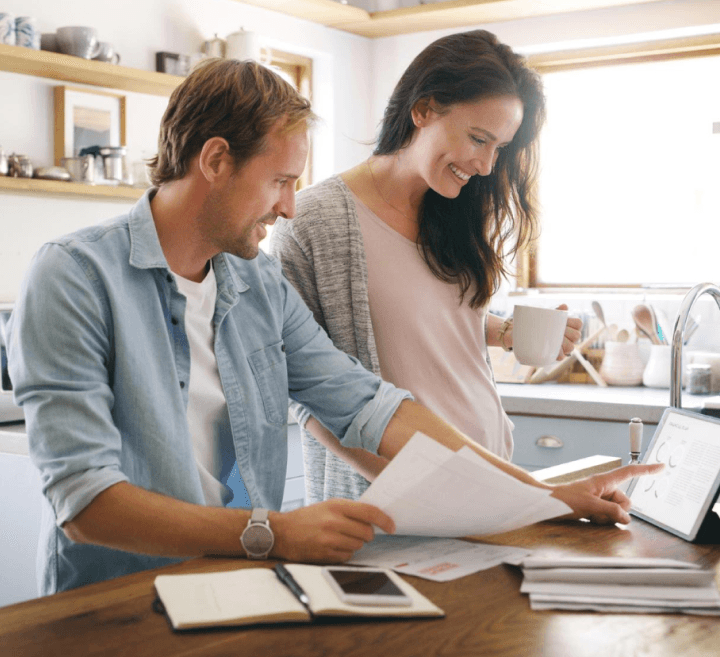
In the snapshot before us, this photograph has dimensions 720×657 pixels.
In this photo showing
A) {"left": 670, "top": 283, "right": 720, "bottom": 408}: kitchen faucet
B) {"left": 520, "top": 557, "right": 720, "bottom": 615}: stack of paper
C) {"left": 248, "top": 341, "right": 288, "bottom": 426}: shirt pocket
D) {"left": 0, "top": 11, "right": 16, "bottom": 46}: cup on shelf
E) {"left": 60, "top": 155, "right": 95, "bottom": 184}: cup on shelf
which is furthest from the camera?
{"left": 60, "top": 155, "right": 95, "bottom": 184}: cup on shelf

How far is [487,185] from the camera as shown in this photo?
1904mm

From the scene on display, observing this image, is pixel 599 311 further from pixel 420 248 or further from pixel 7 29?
pixel 7 29

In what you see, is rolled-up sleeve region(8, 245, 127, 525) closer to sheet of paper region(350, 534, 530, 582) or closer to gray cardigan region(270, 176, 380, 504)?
sheet of paper region(350, 534, 530, 582)

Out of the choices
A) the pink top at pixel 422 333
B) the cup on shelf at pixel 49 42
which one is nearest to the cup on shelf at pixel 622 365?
the pink top at pixel 422 333

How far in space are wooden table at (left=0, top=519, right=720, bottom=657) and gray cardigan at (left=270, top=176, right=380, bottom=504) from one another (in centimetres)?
65

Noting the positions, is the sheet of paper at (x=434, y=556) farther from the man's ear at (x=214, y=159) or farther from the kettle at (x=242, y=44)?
the kettle at (x=242, y=44)

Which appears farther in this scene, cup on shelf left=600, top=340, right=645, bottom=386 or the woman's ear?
cup on shelf left=600, top=340, right=645, bottom=386

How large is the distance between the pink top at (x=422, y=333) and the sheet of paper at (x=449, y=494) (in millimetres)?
528

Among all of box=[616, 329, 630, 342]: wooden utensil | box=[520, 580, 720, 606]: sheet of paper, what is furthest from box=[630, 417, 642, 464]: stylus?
box=[616, 329, 630, 342]: wooden utensil

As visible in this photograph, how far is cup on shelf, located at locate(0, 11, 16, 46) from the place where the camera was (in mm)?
2996

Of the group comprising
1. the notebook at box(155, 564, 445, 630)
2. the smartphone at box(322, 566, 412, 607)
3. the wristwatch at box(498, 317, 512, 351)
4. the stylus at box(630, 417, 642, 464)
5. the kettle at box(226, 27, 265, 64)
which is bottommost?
the notebook at box(155, 564, 445, 630)

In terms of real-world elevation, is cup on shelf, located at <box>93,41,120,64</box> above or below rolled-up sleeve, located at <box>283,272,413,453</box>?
above

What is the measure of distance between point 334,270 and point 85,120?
199 centimetres

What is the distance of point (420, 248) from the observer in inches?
69.5
